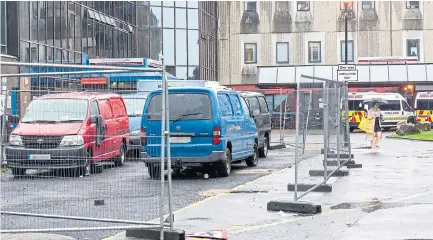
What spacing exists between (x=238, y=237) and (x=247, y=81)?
189 ft

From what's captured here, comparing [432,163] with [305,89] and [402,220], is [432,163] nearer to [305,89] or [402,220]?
[305,89]

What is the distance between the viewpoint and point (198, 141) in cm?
1744

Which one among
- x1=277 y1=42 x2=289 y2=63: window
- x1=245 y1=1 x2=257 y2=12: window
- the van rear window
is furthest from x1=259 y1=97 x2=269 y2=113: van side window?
x1=245 y1=1 x2=257 y2=12: window

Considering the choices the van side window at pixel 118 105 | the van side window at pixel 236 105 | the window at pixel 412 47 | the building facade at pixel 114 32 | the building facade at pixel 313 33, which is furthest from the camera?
the building facade at pixel 313 33

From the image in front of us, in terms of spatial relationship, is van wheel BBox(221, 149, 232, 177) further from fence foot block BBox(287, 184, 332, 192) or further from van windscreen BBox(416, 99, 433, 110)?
van windscreen BBox(416, 99, 433, 110)

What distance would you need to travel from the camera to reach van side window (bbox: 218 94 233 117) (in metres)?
18.0

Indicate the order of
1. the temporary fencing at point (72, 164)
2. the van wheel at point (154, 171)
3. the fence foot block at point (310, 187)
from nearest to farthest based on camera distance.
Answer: the van wheel at point (154, 171), the temporary fencing at point (72, 164), the fence foot block at point (310, 187)

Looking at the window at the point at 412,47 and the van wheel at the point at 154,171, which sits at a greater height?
the window at the point at 412,47

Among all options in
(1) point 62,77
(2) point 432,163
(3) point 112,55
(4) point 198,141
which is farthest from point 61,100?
(3) point 112,55

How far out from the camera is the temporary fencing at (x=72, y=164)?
9.65 m

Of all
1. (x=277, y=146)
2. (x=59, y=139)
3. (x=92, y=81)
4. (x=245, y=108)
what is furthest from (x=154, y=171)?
(x=277, y=146)

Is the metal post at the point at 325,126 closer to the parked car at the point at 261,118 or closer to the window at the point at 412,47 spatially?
the parked car at the point at 261,118

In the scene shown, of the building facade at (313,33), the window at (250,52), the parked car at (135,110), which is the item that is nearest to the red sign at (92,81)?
the parked car at (135,110)

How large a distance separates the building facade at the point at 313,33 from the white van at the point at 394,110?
40.4ft
